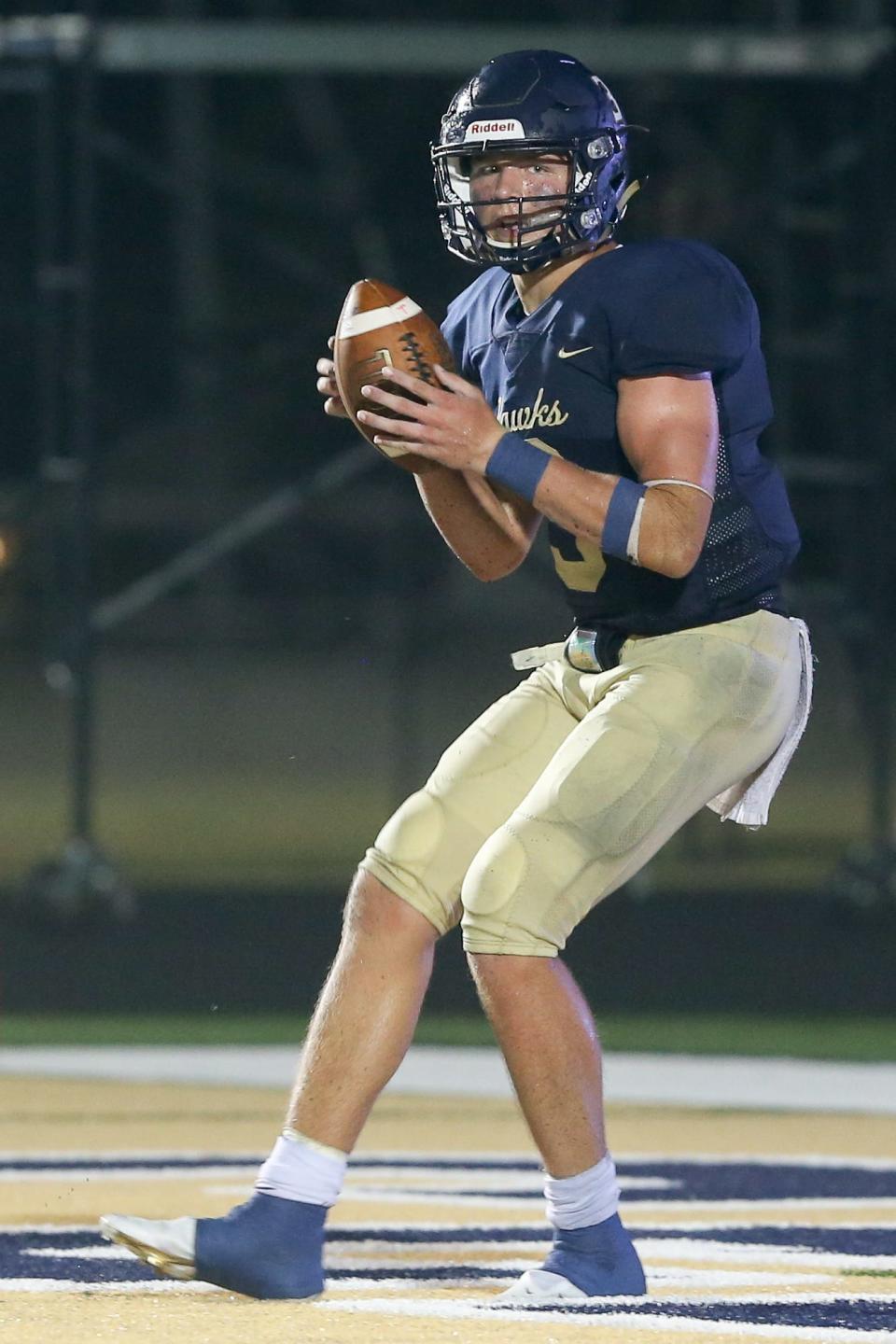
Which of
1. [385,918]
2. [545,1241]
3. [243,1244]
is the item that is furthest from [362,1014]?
[545,1241]

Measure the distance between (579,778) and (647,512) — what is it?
39cm

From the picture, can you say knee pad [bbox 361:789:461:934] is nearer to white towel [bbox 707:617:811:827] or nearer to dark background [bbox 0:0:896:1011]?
white towel [bbox 707:617:811:827]

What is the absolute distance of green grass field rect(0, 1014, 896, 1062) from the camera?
27.6ft

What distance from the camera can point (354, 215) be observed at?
13359 millimetres

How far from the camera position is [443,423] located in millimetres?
4012

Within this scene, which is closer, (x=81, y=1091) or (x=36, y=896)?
(x=81, y=1091)

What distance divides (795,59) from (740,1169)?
707cm

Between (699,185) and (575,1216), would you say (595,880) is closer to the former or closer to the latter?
(575,1216)

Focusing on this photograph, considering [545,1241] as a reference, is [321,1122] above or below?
above

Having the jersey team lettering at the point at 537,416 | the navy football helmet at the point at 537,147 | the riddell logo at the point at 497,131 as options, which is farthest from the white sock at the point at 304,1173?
the riddell logo at the point at 497,131

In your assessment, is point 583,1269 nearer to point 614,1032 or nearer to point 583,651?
point 583,651

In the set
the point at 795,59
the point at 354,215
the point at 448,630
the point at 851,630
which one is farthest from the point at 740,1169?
the point at 448,630

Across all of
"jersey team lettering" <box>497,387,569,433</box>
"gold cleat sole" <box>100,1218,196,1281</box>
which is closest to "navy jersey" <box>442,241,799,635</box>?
"jersey team lettering" <box>497,387,569,433</box>

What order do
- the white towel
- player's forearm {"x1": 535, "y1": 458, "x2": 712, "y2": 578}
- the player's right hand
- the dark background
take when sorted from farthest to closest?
1. the dark background
2. the player's right hand
3. the white towel
4. player's forearm {"x1": 535, "y1": 458, "x2": 712, "y2": 578}
